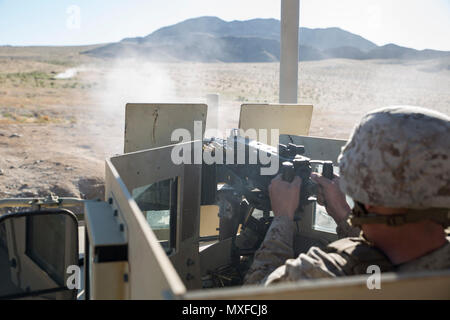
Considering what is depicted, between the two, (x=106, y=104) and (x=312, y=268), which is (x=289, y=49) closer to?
(x=312, y=268)

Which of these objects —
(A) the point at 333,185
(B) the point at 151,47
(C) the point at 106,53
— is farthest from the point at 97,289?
(B) the point at 151,47

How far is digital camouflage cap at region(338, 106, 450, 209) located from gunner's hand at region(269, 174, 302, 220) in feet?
2.33

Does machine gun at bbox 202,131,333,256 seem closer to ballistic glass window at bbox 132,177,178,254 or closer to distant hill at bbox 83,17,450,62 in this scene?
ballistic glass window at bbox 132,177,178,254

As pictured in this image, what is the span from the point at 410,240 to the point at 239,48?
120 metres

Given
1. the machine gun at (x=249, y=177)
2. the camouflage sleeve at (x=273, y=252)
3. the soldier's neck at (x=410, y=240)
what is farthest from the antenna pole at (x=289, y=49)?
the soldier's neck at (x=410, y=240)

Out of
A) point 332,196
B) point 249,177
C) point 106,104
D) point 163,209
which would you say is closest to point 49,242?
point 163,209

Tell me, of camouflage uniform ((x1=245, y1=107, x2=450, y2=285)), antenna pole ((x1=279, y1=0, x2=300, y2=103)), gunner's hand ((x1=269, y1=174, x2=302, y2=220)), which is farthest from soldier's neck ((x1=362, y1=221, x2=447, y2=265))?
antenna pole ((x1=279, y1=0, x2=300, y2=103))

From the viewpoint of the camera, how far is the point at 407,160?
1700mm

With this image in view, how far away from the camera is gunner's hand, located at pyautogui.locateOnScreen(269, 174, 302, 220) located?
2477mm

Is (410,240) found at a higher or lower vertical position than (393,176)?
lower

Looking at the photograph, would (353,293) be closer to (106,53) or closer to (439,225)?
(439,225)

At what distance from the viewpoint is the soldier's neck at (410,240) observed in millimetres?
1738

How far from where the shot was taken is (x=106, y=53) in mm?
105438

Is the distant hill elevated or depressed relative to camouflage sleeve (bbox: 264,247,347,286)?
elevated
